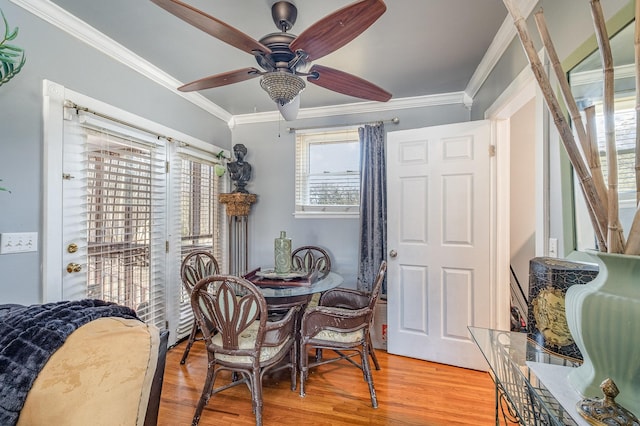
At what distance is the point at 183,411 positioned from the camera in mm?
1846

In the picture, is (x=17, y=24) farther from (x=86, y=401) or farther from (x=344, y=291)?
(x=344, y=291)

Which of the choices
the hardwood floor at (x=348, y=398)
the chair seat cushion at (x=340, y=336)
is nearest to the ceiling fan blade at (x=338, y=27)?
the chair seat cushion at (x=340, y=336)

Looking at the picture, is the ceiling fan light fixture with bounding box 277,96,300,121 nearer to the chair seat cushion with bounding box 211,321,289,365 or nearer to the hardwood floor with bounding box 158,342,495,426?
the chair seat cushion with bounding box 211,321,289,365

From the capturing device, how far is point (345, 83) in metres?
1.68

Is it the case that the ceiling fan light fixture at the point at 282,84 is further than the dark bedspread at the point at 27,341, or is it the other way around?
the ceiling fan light fixture at the point at 282,84

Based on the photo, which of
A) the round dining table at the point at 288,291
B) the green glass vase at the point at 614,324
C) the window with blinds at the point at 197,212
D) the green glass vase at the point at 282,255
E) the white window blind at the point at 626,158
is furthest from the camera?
the window with blinds at the point at 197,212

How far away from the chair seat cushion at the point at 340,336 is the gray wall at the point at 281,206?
47.8 inches

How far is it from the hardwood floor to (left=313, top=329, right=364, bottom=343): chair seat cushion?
0.39 m

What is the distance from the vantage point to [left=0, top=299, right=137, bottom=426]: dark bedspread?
2.58 ft

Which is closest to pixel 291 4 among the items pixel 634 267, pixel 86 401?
pixel 634 267

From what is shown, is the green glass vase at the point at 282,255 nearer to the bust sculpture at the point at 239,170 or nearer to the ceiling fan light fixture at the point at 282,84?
the ceiling fan light fixture at the point at 282,84

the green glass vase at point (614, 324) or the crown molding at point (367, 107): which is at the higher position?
the crown molding at point (367, 107)

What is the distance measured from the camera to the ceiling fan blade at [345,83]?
1548 millimetres

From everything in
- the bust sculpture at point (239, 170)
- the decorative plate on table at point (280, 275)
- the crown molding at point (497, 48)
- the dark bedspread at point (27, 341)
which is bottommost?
the decorative plate on table at point (280, 275)
